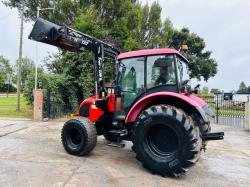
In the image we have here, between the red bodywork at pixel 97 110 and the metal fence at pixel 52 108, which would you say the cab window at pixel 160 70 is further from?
the metal fence at pixel 52 108

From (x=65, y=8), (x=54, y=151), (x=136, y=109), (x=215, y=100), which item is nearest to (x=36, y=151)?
(x=54, y=151)

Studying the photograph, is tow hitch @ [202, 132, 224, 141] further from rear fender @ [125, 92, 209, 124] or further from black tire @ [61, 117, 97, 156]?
black tire @ [61, 117, 97, 156]

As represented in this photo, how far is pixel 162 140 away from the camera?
480cm

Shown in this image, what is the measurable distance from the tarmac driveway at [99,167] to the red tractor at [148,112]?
0.31 meters

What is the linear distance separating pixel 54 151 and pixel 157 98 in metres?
2.72

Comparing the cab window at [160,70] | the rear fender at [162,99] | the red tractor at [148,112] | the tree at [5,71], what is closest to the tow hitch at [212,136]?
the red tractor at [148,112]

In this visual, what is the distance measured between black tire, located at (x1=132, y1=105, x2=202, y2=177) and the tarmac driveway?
0.23 metres

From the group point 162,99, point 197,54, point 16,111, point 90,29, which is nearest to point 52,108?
point 16,111

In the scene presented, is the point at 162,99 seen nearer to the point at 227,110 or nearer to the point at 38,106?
the point at 38,106

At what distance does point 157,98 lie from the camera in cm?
492

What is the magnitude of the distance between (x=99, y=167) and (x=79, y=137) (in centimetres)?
106

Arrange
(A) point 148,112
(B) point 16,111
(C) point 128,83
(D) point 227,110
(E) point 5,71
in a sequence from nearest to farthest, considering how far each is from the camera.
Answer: (A) point 148,112
(C) point 128,83
(D) point 227,110
(B) point 16,111
(E) point 5,71

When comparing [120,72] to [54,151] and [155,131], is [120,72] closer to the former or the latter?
[155,131]

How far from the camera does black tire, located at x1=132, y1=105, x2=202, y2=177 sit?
4.35m
